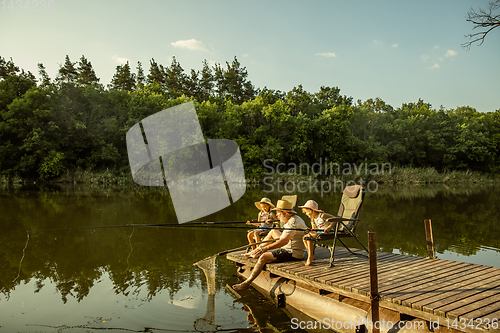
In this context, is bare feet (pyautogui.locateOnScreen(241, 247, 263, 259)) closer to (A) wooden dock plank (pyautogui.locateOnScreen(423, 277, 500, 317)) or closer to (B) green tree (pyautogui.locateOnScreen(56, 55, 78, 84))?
(A) wooden dock plank (pyautogui.locateOnScreen(423, 277, 500, 317))

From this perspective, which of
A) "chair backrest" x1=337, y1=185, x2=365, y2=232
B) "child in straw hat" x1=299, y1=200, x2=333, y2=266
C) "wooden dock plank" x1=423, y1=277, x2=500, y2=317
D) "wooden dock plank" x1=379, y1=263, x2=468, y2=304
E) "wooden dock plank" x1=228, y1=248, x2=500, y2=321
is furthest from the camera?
"chair backrest" x1=337, y1=185, x2=365, y2=232

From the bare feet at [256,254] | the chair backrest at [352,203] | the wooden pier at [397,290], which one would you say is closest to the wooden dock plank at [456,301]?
the wooden pier at [397,290]

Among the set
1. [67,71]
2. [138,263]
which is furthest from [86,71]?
[138,263]

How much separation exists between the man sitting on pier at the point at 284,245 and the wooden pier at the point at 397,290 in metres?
0.16

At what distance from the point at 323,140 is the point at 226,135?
9.60 meters

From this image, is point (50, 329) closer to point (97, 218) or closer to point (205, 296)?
point (205, 296)

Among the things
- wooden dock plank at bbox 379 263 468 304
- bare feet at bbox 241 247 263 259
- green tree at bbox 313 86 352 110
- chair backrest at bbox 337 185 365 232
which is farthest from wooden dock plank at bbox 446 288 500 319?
green tree at bbox 313 86 352 110

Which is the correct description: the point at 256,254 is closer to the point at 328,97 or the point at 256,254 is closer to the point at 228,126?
the point at 228,126

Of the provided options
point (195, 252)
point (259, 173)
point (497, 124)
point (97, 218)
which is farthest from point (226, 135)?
point (497, 124)

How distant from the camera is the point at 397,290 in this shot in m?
3.75

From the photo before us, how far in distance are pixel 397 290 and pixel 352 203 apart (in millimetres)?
2370

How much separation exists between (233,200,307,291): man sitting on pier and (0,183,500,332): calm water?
1.66 feet

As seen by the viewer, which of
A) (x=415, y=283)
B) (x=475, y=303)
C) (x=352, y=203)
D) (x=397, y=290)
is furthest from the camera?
(x=352, y=203)

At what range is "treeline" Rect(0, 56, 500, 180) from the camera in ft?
86.5
